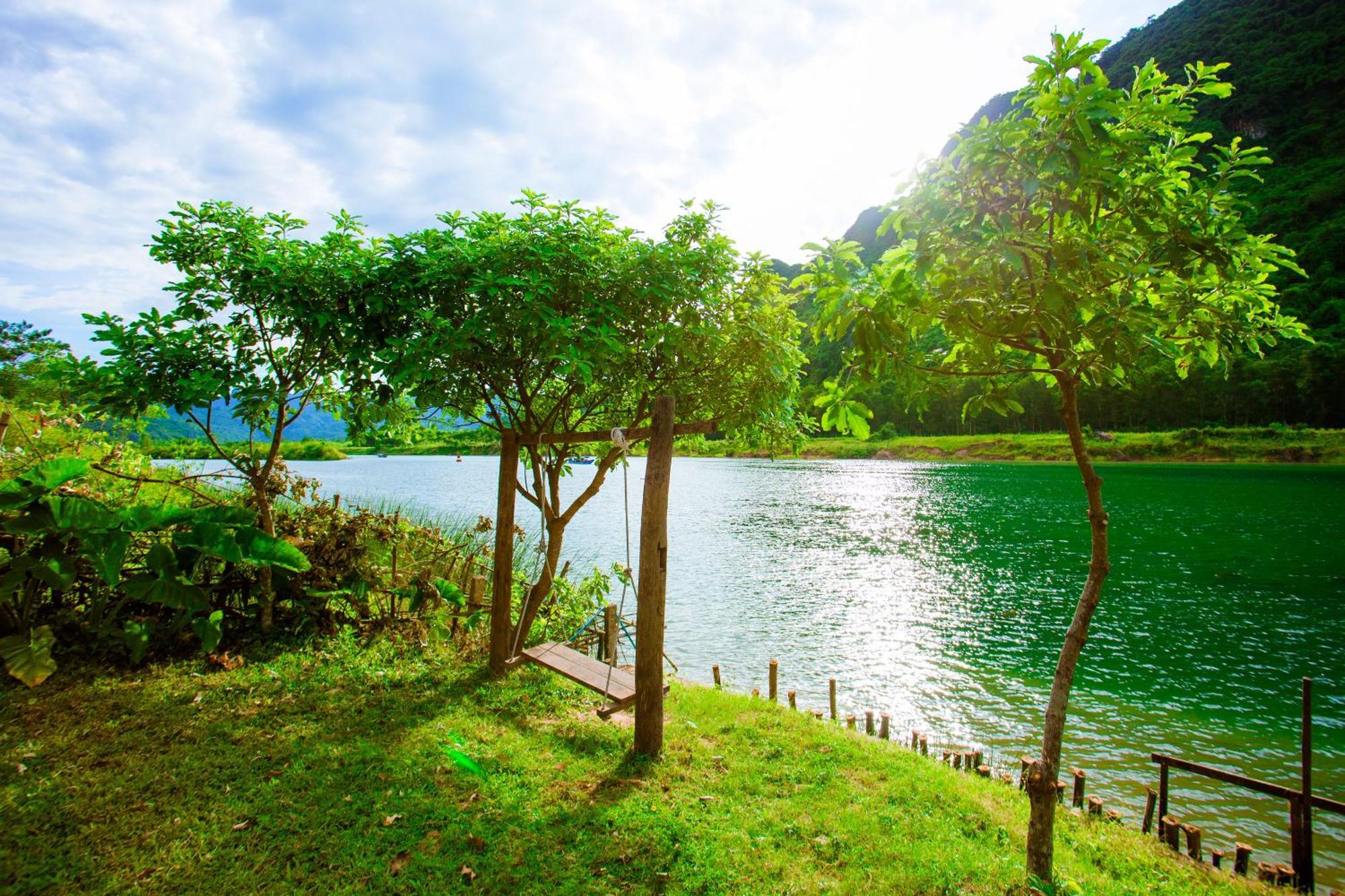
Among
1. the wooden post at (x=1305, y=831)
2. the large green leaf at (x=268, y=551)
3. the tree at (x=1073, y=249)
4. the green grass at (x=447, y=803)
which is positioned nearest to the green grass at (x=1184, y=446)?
the wooden post at (x=1305, y=831)

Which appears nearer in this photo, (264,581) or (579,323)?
(579,323)

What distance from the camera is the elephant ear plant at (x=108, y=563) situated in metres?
5.48

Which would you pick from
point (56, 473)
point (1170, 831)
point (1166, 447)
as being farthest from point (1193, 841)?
point (1166, 447)

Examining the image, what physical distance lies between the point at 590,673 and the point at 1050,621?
16.6 meters

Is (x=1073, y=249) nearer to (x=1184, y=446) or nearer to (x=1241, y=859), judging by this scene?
(x=1241, y=859)

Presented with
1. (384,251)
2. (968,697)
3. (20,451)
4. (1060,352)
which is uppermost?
(384,251)

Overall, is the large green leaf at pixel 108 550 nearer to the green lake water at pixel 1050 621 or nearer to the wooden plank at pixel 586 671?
the wooden plank at pixel 586 671

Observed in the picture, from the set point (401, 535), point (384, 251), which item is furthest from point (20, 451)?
point (384, 251)

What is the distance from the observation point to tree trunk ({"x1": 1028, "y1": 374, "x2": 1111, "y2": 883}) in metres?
3.96

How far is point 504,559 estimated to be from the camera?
24.5ft

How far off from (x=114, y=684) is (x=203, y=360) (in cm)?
317

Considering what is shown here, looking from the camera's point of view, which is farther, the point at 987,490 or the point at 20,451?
the point at 987,490

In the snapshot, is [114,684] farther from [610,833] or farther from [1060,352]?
[1060,352]

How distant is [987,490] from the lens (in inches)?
1970
